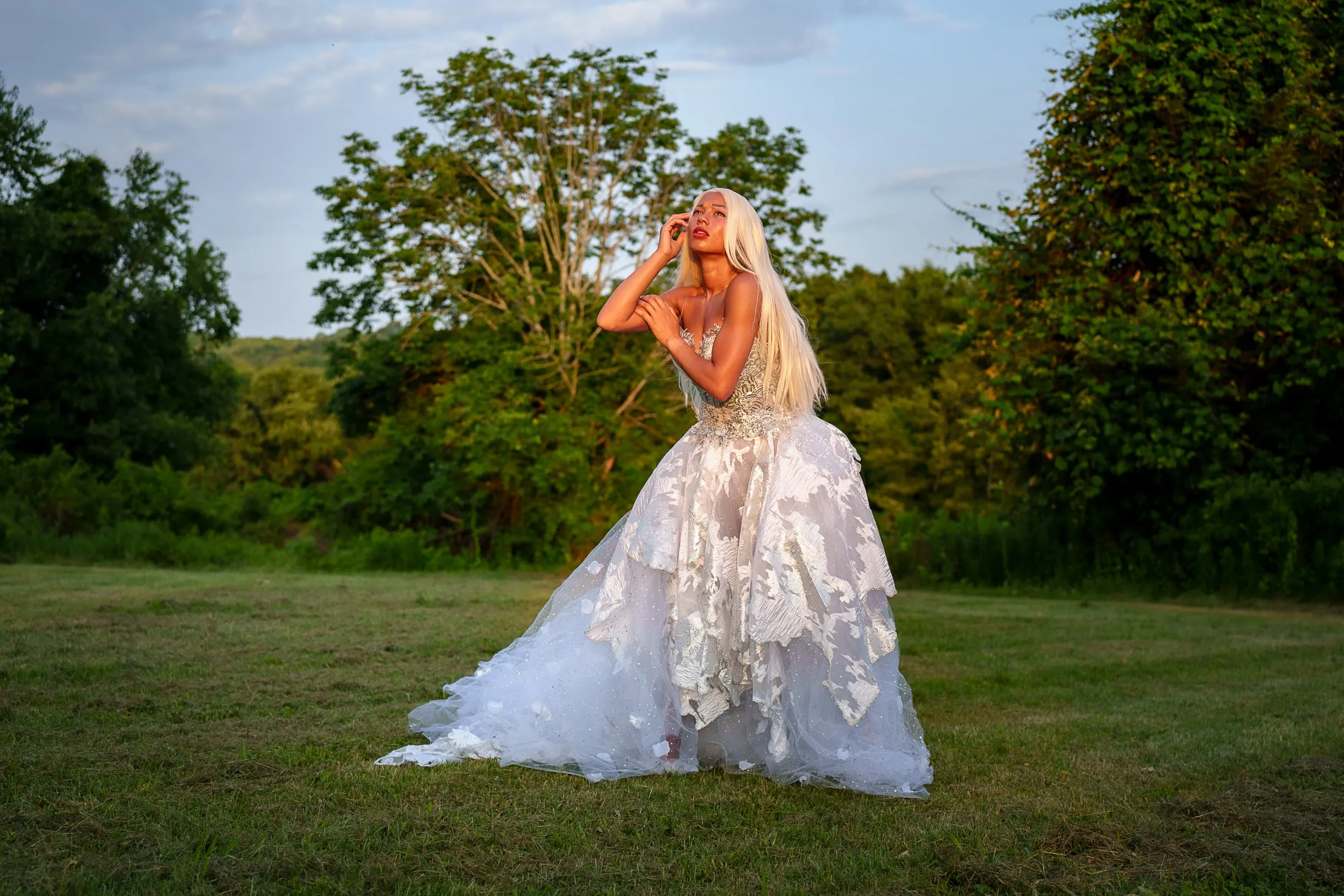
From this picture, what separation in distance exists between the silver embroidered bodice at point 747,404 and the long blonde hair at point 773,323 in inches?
1.1

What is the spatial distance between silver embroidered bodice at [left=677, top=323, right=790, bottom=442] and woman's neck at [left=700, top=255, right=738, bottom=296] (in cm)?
23

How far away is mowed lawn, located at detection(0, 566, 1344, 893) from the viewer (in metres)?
3.07

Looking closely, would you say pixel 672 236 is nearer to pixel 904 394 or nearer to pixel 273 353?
pixel 904 394

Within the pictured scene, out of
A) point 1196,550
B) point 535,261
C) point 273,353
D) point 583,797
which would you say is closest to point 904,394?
point 535,261

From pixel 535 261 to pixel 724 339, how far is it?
18334 mm

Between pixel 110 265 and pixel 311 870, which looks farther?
pixel 110 265

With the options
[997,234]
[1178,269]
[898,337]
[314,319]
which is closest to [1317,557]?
[1178,269]

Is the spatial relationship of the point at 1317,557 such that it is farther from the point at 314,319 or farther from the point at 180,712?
the point at 314,319

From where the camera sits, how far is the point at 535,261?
882 inches

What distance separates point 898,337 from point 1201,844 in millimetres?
43216

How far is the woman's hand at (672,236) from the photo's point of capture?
506 centimetres

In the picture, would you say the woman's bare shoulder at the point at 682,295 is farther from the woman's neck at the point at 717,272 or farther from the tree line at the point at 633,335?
the tree line at the point at 633,335

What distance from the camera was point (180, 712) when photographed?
498cm

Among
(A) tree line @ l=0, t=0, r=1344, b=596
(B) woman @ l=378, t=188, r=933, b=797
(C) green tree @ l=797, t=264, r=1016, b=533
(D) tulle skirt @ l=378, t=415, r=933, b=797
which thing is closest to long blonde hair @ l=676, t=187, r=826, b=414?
(B) woman @ l=378, t=188, r=933, b=797
